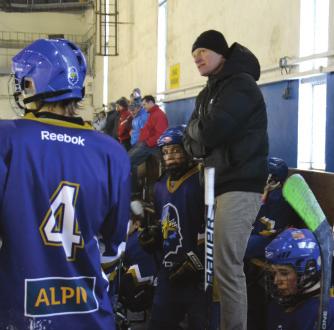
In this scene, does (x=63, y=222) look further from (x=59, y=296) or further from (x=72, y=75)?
(x=72, y=75)

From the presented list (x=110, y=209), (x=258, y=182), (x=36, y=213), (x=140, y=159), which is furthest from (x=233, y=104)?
(x=140, y=159)

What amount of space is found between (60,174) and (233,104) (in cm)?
126

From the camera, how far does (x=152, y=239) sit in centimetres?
353

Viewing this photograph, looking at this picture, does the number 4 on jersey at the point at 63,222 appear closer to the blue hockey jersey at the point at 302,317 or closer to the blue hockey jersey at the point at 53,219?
the blue hockey jersey at the point at 53,219

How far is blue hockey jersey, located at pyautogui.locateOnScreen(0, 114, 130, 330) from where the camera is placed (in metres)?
Answer: 1.69

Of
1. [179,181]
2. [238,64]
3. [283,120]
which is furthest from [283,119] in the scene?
[238,64]

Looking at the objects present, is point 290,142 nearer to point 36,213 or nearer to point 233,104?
point 233,104

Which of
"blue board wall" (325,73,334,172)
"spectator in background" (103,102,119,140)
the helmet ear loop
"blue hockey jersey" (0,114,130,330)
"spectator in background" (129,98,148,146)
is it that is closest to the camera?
"blue hockey jersey" (0,114,130,330)

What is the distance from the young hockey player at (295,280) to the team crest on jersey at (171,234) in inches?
24.7

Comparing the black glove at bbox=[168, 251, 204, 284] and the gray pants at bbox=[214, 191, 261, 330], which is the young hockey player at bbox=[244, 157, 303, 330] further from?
the gray pants at bbox=[214, 191, 261, 330]

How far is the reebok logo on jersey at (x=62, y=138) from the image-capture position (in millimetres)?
1731

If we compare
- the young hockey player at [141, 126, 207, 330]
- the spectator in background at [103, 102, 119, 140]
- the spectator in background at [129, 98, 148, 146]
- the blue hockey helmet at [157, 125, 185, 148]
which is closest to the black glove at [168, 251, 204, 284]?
the young hockey player at [141, 126, 207, 330]

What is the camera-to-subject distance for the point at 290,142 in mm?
4914

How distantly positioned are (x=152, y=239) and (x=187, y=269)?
0.43 meters
